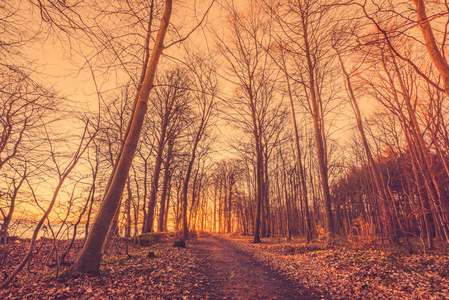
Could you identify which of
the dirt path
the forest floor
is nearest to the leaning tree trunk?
the forest floor

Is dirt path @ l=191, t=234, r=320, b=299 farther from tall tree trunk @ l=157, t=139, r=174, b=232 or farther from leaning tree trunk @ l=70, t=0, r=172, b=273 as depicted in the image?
tall tree trunk @ l=157, t=139, r=174, b=232

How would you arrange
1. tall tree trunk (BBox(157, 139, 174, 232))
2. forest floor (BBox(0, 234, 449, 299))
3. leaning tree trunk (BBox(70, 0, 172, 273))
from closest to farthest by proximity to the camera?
1. forest floor (BBox(0, 234, 449, 299))
2. leaning tree trunk (BBox(70, 0, 172, 273))
3. tall tree trunk (BBox(157, 139, 174, 232))

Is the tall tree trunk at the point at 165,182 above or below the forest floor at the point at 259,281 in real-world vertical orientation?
above

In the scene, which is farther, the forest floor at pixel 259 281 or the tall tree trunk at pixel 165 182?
the tall tree trunk at pixel 165 182

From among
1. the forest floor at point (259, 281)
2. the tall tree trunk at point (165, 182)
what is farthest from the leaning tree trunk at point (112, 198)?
the tall tree trunk at point (165, 182)

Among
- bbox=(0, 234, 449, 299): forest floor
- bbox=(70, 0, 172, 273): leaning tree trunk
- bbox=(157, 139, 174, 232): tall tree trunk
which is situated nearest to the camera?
bbox=(0, 234, 449, 299): forest floor

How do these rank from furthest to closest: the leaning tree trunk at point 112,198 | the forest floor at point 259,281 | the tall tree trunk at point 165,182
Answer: the tall tree trunk at point 165,182
the leaning tree trunk at point 112,198
the forest floor at point 259,281

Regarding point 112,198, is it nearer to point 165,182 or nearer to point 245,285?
point 245,285

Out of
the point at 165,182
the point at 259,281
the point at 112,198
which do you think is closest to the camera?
the point at 112,198

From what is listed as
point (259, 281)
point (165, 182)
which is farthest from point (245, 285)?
point (165, 182)

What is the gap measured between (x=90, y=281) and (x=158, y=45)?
5.98 metres

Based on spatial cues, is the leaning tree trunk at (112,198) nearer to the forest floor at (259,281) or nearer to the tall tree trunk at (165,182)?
the forest floor at (259,281)

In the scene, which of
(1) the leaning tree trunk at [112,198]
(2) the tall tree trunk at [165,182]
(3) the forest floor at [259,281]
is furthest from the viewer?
(2) the tall tree trunk at [165,182]

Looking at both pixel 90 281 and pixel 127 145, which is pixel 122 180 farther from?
pixel 90 281
